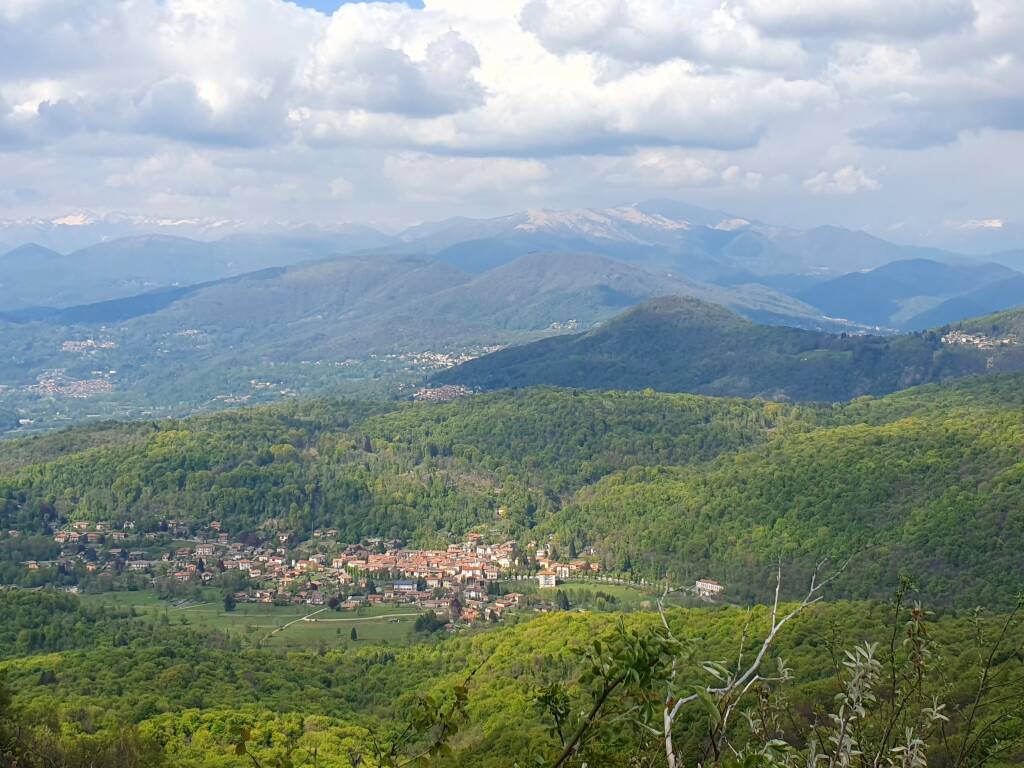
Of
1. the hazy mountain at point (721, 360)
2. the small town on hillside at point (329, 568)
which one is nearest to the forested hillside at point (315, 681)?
the small town on hillside at point (329, 568)

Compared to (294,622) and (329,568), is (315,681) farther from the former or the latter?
(329,568)

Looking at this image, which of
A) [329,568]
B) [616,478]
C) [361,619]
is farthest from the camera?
[616,478]

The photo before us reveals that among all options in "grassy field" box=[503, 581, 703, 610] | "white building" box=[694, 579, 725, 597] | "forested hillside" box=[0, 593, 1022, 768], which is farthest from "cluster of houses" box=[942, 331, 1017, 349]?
"forested hillside" box=[0, 593, 1022, 768]

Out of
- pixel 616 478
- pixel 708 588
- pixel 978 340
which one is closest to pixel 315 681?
pixel 708 588

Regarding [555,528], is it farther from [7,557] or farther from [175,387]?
[175,387]

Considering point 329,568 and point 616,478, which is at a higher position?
point 616,478
